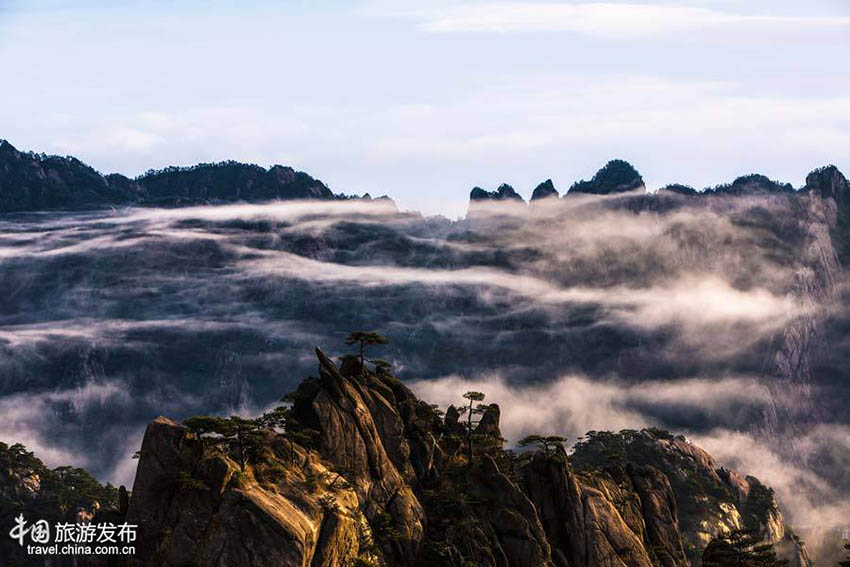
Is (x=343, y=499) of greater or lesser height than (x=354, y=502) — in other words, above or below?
above

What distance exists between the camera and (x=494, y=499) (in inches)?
7421

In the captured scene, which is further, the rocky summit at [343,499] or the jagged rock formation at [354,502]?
the rocky summit at [343,499]

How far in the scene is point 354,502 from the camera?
164125 mm

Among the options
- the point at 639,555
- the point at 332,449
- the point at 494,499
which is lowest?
the point at 639,555

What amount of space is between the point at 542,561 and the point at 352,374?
144ft

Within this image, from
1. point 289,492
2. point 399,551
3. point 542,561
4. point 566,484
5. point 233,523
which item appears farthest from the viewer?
point 566,484

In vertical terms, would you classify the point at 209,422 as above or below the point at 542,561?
above

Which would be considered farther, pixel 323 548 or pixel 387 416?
pixel 387 416

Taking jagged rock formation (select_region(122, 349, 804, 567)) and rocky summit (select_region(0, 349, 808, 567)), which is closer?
jagged rock formation (select_region(122, 349, 804, 567))

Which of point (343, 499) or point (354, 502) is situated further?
point (354, 502)

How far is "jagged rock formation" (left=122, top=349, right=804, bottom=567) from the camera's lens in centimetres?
14362

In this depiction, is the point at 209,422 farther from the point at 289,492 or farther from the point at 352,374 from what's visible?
the point at 352,374

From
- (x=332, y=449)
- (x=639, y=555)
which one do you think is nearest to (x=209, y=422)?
(x=332, y=449)

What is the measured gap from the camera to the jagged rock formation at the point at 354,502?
144 metres
